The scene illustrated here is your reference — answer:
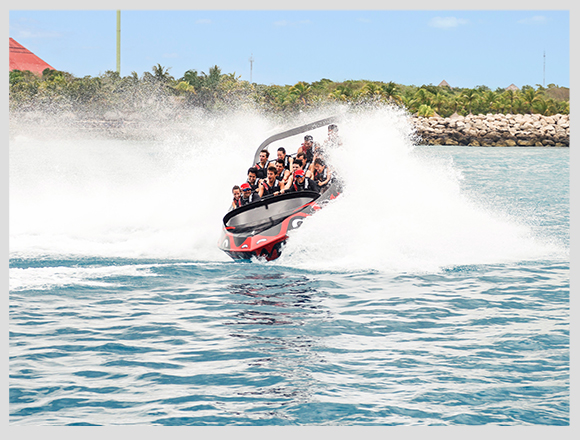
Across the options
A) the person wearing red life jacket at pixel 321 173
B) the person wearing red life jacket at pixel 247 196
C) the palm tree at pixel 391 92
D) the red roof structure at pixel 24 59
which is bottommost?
the person wearing red life jacket at pixel 247 196

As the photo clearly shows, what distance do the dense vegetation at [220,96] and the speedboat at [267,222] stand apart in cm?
5759

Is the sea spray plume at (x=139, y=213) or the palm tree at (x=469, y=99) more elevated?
the palm tree at (x=469, y=99)

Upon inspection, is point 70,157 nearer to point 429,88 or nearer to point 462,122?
point 462,122

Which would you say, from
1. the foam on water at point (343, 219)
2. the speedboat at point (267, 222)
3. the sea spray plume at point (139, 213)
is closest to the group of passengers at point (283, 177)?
the speedboat at point (267, 222)

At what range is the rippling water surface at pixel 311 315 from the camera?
5.92 m

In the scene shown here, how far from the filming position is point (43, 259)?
496 inches

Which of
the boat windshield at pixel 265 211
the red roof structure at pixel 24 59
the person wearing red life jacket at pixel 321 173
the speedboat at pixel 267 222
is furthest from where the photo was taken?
the red roof structure at pixel 24 59

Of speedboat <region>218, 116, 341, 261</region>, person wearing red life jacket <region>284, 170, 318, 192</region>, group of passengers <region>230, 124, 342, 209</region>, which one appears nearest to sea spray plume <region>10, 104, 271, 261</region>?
speedboat <region>218, 116, 341, 261</region>

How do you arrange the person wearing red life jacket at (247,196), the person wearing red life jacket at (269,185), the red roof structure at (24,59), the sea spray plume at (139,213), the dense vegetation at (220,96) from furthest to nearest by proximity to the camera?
the red roof structure at (24,59), the dense vegetation at (220,96), the sea spray plume at (139,213), the person wearing red life jacket at (269,185), the person wearing red life jacket at (247,196)

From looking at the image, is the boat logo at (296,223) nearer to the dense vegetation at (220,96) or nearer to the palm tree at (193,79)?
the dense vegetation at (220,96)

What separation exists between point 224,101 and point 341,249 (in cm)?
6485

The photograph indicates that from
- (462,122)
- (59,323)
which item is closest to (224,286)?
(59,323)

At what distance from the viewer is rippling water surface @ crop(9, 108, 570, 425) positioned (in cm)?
592

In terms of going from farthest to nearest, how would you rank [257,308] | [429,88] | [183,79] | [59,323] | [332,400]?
[429,88]
[183,79]
[257,308]
[59,323]
[332,400]
